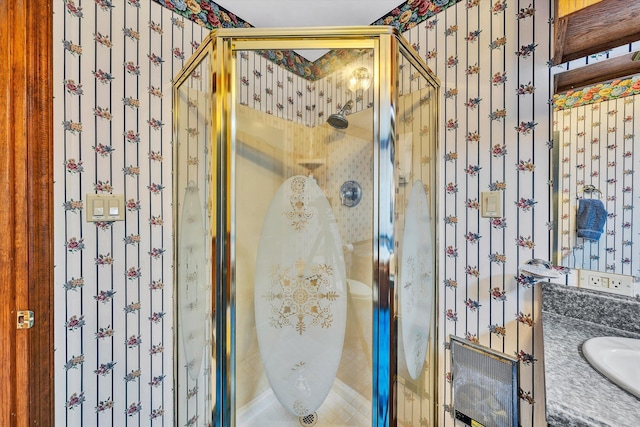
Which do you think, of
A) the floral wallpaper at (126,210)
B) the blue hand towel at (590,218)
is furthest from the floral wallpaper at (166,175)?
the blue hand towel at (590,218)

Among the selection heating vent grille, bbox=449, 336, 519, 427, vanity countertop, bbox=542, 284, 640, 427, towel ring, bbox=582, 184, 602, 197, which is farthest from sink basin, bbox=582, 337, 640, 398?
towel ring, bbox=582, 184, 602, 197

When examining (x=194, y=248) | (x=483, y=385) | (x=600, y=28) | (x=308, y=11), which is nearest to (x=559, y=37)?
(x=600, y=28)

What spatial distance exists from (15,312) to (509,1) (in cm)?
222

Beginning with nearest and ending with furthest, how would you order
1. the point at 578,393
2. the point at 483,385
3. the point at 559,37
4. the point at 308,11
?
the point at 578,393 → the point at 559,37 → the point at 483,385 → the point at 308,11

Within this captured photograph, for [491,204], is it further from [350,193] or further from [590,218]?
[350,193]

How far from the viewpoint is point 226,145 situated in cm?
86

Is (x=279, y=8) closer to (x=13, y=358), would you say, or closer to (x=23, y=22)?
(x=23, y=22)

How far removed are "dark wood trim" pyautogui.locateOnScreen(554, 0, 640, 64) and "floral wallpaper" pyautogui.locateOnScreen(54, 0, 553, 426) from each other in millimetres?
152

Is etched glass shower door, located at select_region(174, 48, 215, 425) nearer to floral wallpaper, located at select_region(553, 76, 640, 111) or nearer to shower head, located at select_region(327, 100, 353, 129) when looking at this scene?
shower head, located at select_region(327, 100, 353, 129)

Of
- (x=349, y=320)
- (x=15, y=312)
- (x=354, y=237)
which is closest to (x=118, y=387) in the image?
(x=15, y=312)

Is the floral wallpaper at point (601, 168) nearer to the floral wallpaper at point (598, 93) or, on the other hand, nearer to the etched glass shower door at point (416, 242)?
the floral wallpaper at point (598, 93)

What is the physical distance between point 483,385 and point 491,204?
0.82 m

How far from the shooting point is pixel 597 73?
882 millimetres

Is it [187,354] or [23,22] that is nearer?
[23,22]
